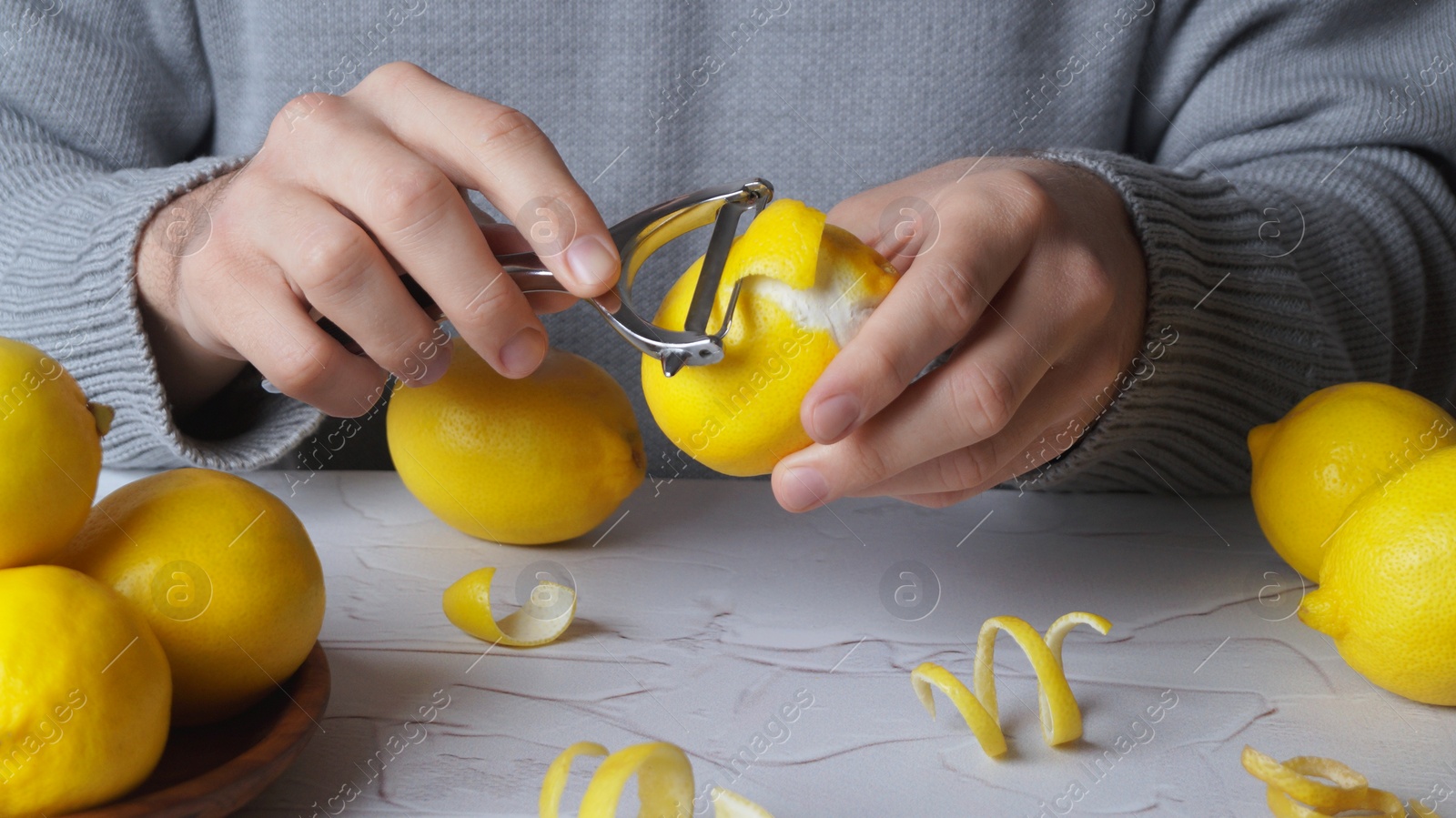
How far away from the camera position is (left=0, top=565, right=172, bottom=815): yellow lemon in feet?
1.23

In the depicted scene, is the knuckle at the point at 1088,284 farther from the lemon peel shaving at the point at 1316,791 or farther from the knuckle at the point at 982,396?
the lemon peel shaving at the point at 1316,791

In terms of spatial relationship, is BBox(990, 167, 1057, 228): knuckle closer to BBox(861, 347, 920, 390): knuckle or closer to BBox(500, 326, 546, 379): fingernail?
BBox(861, 347, 920, 390): knuckle

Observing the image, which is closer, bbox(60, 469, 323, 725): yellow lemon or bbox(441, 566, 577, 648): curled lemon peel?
bbox(60, 469, 323, 725): yellow lemon

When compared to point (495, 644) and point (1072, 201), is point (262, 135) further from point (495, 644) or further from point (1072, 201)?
point (1072, 201)

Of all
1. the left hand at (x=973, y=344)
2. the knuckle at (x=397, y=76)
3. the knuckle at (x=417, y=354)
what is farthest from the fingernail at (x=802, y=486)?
the knuckle at (x=397, y=76)

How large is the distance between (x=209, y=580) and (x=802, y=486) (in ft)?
0.95

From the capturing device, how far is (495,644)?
617mm

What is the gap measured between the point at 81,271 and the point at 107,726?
0.52 m

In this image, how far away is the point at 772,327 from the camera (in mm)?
530

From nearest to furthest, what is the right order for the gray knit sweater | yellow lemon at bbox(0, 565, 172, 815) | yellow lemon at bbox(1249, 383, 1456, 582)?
yellow lemon at bbox(0, 565, 172, 815) < yellow lemon at bbox(1249, 383, 1456, 582) < the gray knit sweater

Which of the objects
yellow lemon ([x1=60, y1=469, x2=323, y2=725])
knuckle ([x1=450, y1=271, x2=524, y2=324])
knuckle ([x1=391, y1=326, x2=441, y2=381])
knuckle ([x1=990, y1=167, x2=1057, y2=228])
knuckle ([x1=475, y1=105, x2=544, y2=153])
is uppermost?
knuckle ([x1=990, y1=167, x2=1057, y2=228])

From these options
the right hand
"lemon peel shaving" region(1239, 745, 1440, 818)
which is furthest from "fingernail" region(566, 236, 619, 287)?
"lemon peel shaving" region(1239, 745, 1440, 818)

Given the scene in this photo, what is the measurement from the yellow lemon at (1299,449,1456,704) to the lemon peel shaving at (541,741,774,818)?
34 centimetres

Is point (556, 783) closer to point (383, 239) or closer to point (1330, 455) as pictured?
point (383, 239)
